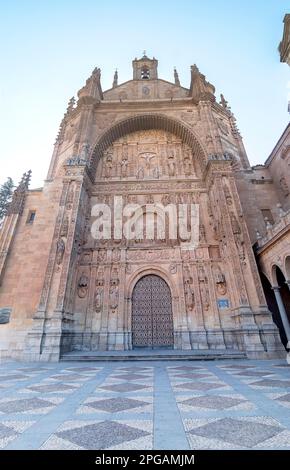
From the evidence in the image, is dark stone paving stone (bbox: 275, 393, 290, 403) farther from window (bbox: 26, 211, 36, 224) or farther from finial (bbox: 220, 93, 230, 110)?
finial (bbox: 220, 93, 230, 110)

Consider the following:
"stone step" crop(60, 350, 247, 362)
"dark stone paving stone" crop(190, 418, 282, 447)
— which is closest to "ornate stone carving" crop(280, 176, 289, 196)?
"stone step" crop(60, 350, 247, 362)

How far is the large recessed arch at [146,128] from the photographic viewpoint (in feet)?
53.5

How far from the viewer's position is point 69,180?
1372cm

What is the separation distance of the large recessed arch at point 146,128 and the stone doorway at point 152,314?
8796 millimetres

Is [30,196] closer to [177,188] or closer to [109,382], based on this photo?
[177,188]

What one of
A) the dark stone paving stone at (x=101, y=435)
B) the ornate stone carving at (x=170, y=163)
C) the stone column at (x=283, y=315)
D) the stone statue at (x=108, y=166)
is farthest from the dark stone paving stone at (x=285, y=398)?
the stone statue at (x=108, y=166)

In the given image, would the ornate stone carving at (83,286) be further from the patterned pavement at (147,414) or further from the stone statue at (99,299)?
the patterned pavement at (147,414)

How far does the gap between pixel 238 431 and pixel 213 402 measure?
1.28 metres

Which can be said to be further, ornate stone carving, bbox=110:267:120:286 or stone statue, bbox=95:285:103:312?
ornate stone carving, bbox=110:267:120:286

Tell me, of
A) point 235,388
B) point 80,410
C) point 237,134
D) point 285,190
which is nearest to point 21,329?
point 80,410

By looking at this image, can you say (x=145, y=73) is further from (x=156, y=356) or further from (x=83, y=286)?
(x=156, y=356)

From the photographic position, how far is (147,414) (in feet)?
10.2

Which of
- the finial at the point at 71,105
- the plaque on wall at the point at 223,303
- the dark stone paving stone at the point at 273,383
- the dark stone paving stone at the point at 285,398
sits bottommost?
the dark stone paving stone at the point at 285,398

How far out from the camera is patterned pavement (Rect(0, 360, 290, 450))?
7.39 feet
